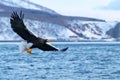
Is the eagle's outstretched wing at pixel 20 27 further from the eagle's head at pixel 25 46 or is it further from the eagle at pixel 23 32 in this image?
the eagle's head at pixel 25 46

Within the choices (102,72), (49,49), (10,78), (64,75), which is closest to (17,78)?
(10,78)

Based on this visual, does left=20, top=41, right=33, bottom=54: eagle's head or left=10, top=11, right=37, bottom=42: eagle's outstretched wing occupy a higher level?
left=10, top=11, right=37, bottom=42: eagle's outstretched wing

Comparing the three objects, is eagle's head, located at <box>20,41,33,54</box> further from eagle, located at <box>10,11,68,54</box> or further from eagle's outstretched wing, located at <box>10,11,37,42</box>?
eagle's outstretched wing, located at <box>10,11,37,42</box>

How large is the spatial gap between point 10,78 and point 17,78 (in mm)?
483

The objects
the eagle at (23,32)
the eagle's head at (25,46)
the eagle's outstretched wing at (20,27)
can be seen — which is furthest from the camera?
the eagle's outstretched wing at (20,27)

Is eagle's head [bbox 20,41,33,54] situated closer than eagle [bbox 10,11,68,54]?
Yes

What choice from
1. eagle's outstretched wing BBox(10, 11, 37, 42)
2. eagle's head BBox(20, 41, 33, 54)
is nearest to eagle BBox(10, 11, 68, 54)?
eagle's outstretched wing BBox(10, 11, 37, 42)

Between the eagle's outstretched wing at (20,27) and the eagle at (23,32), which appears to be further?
the eagle's outstretched wing at (20,27)

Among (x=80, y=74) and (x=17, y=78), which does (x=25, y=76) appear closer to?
(x=17, y=78)

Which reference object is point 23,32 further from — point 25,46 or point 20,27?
point 25,46

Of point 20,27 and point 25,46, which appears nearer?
point 25,46

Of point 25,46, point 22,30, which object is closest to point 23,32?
point 22,30

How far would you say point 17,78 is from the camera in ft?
134

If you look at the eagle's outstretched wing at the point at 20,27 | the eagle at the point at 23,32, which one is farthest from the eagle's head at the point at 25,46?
the eagle's outstretched wing at the point at 20,27
